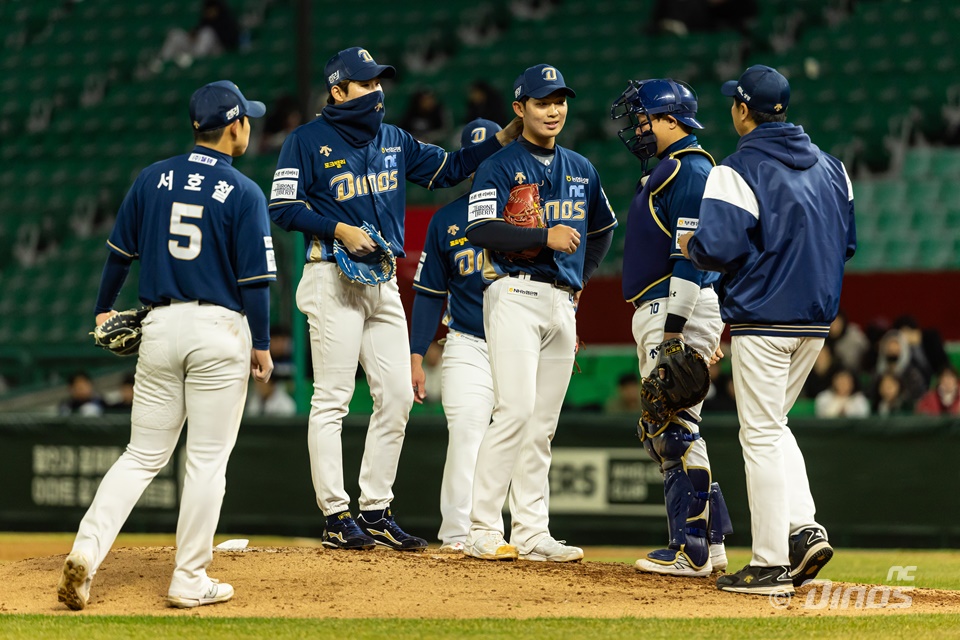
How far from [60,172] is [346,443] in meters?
8.99

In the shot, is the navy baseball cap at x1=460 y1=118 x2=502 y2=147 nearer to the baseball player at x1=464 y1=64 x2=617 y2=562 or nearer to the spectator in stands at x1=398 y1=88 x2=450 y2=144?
the baseball player at x1=464 y1=64 x2=617 y2=562

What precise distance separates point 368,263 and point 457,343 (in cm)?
102

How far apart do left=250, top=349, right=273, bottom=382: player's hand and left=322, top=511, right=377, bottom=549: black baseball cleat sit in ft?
3.87

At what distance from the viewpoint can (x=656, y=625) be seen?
513 cm

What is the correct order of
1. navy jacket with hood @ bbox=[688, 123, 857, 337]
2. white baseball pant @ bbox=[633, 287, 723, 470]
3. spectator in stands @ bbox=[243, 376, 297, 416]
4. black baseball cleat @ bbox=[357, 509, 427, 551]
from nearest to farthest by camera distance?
navy jacket with hood @ bbox=[688, 123, 857, 337], white baseball pant @ bbox=[633, 287, 723, 470], black baseball cleat @ bbox=[357, 509, 427, 551], spectator in stands @ bbox=[243, 376, 297, 416]

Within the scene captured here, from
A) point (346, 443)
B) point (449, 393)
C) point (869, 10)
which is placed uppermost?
point (869, 10)

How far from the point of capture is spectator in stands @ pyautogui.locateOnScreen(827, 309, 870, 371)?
11211 millimetres

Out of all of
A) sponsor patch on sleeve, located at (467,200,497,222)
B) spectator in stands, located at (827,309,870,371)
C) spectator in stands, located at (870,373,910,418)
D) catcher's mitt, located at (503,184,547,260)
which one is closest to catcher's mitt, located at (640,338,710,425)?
catcher's mitt, located at (503,184,547,260)

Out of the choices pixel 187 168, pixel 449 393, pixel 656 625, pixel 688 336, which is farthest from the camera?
pixel 449 393

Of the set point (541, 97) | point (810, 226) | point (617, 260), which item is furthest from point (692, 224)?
point (617, 260)

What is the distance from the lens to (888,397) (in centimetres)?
1063

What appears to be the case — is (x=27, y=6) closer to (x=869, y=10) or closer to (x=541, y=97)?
(x=869, y=10)

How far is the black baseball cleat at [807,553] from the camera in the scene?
5734mm

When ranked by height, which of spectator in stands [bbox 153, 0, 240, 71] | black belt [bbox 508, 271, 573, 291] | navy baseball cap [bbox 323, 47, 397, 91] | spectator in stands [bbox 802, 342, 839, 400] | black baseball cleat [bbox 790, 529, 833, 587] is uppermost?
spectator in stands [bbox 153, 0, 240, 71]
